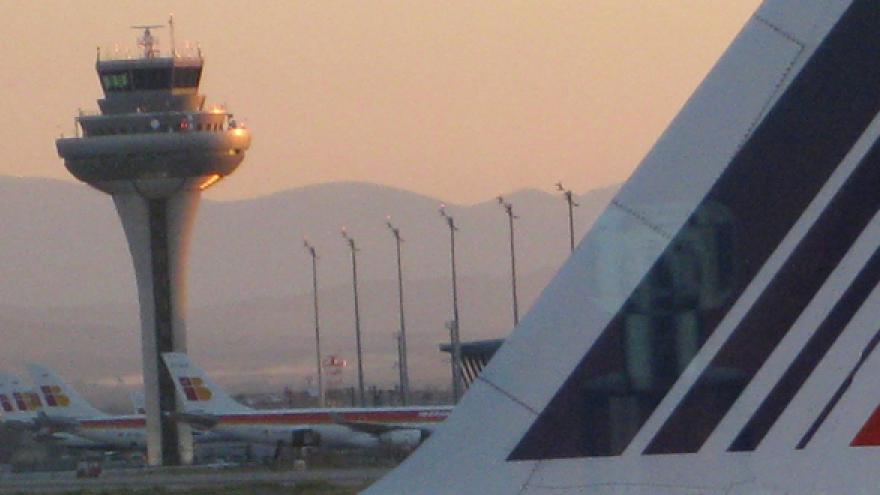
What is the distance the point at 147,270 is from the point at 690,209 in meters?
84.7

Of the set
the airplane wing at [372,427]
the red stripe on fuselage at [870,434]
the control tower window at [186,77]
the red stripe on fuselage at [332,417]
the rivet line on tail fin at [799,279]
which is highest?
the control tower window at [186,77]

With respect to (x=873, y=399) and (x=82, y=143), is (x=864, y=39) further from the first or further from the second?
(x=82, y=143)

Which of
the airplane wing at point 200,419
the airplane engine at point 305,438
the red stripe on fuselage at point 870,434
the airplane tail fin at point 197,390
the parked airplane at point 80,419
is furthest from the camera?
the parked airplane at point 80,419

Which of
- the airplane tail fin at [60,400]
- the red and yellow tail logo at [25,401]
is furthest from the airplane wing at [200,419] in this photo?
the red and yellow tail logo at [25,401]

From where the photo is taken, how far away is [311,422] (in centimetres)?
6575

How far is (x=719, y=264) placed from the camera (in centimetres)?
540

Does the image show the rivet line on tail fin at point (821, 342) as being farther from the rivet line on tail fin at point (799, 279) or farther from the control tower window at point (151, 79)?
the control tower window at point (151, 79)

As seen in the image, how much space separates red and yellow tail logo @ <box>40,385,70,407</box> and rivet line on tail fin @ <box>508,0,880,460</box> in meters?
81.8

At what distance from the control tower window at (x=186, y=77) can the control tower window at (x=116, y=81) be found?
2.47 metres

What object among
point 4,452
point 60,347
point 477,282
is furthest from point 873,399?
point 60,347

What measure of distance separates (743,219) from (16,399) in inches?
3678

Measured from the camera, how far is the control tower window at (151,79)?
88250 mm

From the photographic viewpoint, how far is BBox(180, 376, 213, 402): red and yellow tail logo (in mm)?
78250

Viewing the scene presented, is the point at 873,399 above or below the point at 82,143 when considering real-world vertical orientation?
below
